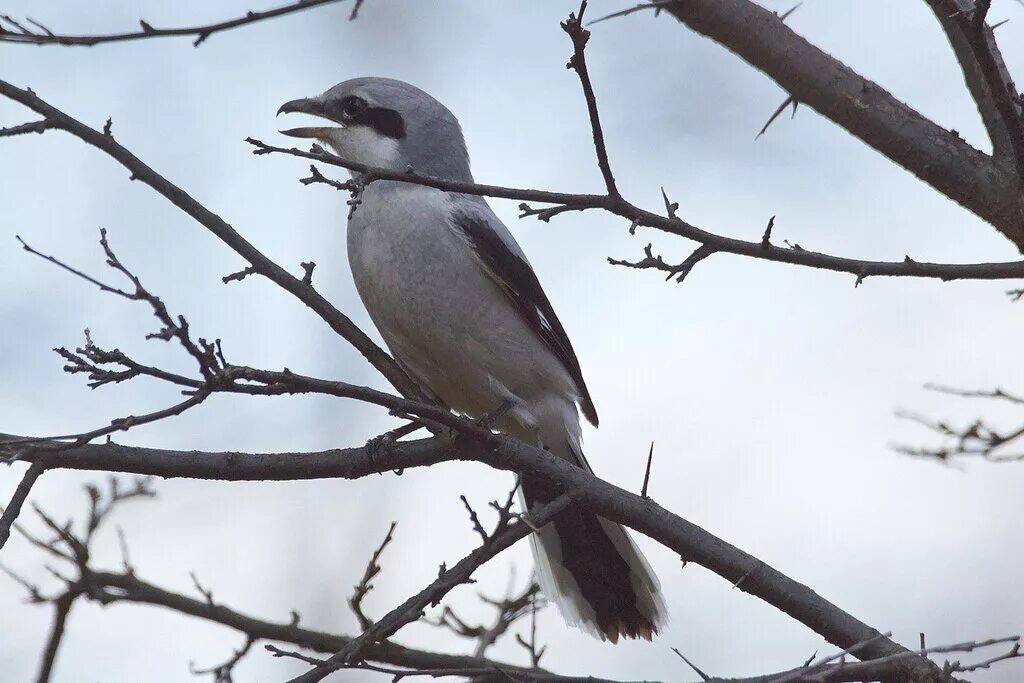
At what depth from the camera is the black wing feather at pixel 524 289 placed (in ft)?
15.1

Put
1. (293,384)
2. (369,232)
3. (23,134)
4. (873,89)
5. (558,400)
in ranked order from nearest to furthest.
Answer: (293,384)
(23,134)
(873,89)
(369,232)
(558,400)

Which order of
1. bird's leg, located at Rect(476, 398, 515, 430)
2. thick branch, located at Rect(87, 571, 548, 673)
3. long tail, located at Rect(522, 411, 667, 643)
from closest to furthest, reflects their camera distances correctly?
thick branch, located at Rect(87, 571, 548, 673) < bird's leg, located at Rect(476, 398, 515, 430) < long tail, located at Rect(522, 411, 667, 643)

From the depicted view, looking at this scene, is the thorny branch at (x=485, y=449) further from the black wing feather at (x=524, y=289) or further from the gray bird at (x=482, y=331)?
the black wing feather at (x=524, y=289)

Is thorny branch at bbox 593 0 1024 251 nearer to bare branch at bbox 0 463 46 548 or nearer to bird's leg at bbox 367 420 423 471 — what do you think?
bird's leg at bbox 367 420 423 471

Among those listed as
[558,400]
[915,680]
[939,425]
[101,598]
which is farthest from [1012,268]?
[101,598]

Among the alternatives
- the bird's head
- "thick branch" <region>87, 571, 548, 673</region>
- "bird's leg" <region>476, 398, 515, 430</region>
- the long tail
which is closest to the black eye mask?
the bird's head

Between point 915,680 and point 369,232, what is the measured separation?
8.68 feet

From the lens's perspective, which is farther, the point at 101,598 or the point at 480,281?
the point at 480,281

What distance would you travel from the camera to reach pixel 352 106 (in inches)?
212

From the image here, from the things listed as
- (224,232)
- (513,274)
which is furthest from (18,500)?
(513,274)

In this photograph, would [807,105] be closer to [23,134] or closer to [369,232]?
[369,232]

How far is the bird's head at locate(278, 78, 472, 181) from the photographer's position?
5.21 metres

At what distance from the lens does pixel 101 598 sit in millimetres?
4141

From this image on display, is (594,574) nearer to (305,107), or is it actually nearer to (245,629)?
(245,629)
